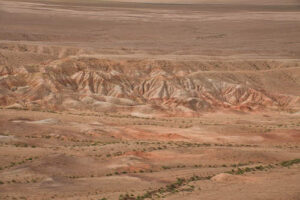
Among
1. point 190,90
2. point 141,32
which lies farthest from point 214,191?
point 141,32

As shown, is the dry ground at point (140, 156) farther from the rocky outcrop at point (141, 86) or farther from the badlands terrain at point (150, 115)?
the rocky outcrop at point (141, 86)

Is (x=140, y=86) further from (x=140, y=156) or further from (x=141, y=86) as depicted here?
(x=140, y=156)

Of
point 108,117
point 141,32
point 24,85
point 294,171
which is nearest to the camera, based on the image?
point 294,171

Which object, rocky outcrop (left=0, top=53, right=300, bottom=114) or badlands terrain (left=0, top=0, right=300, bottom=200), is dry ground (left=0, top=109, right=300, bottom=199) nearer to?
badlands terrain (left=0, top=0, right=300, bottom=200)

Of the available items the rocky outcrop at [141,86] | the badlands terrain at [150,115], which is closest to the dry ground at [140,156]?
the badlands terrain at [150,115]

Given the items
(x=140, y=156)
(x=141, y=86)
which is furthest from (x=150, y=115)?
(x=140, y=156)

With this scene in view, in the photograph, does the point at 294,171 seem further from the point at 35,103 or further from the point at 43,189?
the point at 35,103
